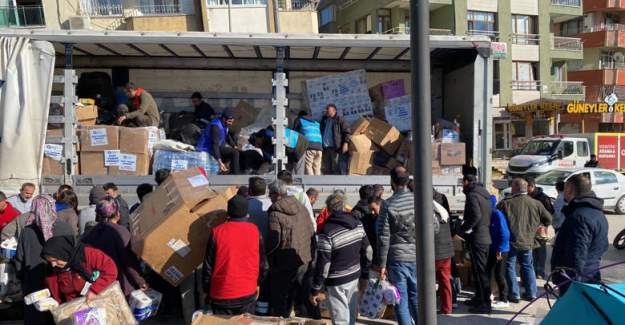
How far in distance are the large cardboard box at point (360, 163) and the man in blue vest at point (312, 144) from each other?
49cm

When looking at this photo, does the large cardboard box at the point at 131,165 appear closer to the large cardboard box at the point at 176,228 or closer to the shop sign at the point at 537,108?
the large cardboard box at the point at 176,228

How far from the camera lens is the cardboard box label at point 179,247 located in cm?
441

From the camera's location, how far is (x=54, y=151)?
6.22 m

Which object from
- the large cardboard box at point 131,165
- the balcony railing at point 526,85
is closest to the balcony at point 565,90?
the balcony railing at point 526,85

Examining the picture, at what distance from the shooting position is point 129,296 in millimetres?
4523

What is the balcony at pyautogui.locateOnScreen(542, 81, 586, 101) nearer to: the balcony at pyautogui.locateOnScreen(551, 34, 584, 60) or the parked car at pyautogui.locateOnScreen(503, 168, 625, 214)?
the balcony at pyautogui.locateOnScreen(551, 34, 584, 60)

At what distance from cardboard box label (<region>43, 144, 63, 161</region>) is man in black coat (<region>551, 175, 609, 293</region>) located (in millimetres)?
5406

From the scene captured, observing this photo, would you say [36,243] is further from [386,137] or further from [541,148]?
[541,148]

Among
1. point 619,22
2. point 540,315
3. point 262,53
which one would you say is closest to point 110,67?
point 262,53

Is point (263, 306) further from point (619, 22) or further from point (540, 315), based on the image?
point (619, 22)

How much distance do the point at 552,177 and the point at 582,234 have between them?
1181 centimetres

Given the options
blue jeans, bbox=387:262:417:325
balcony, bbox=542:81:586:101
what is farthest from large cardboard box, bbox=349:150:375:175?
balcony, bbox=542:81:586:101

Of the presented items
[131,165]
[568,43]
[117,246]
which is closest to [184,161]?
[131,165]

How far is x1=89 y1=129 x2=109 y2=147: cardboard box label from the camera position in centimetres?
640
